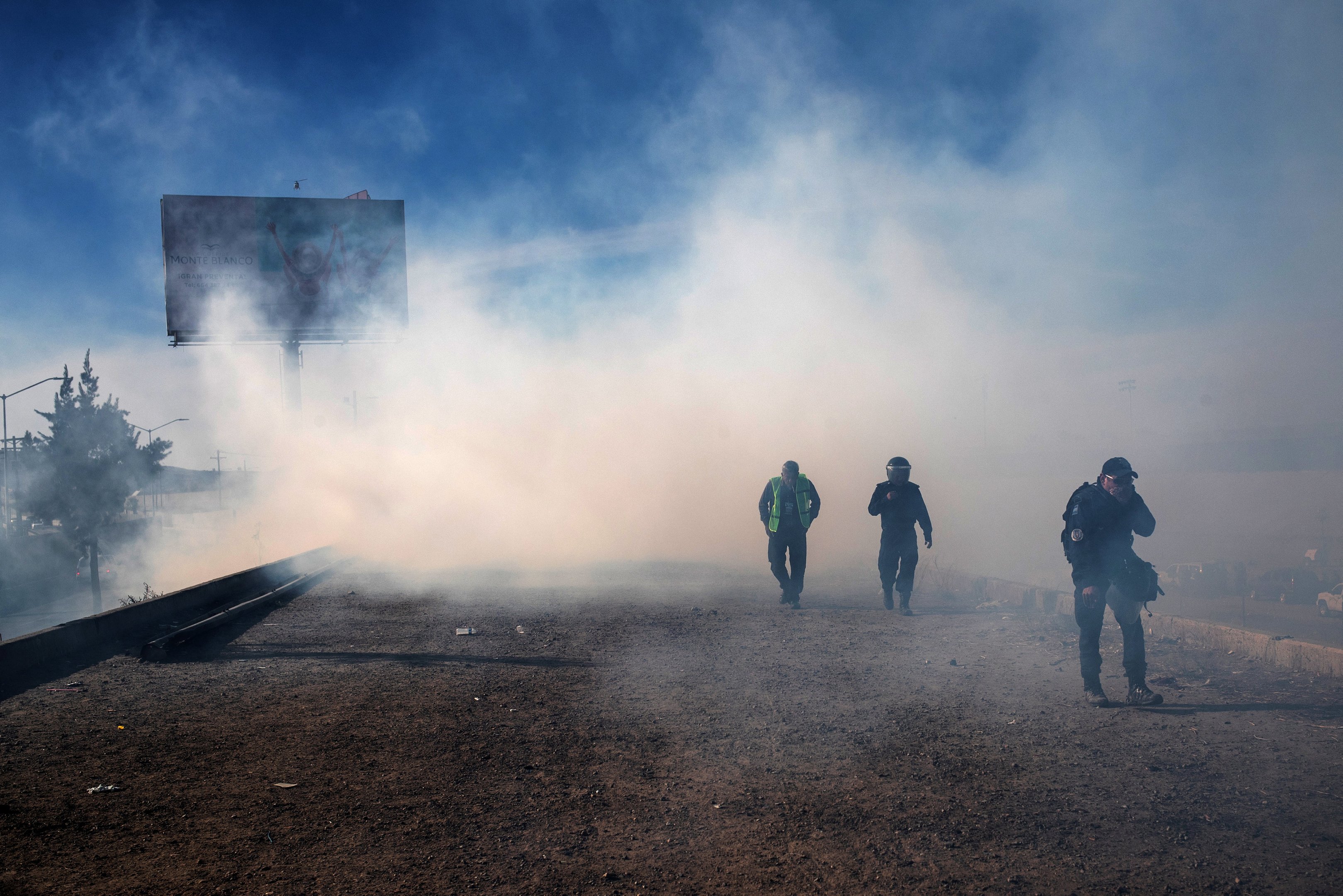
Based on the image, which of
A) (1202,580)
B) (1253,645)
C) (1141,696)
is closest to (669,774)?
(1141,696)

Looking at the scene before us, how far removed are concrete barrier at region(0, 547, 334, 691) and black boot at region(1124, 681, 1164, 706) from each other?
25.8 feet

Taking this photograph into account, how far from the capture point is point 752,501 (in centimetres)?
2181

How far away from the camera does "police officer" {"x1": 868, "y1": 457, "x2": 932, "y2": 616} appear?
339 inches

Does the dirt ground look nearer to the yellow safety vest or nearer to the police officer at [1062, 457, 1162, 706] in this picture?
the police officer at [1062, 457, 1162, 706]

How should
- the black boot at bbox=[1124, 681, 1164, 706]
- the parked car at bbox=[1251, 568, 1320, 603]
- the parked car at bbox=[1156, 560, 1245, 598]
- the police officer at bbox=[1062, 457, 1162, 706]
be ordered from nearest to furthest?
the black boot at bbox=[1124, 681, 1164, 706] < the police officer at bbox=[1062, 457, 1162, 706] < the parked car at bbox=[1251, 568, 1320, 603] < the parked car at bbox=[1156, 560, 1245, 598]

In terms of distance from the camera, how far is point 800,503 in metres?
9.19

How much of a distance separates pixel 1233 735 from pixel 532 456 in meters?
19.2

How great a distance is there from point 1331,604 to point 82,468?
33.0m

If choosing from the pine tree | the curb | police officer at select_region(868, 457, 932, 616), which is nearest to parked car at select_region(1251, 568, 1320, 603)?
the curb

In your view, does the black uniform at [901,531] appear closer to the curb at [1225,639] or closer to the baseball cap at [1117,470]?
the curb at [1225,639]

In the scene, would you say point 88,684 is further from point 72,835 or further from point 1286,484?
point 1286,484

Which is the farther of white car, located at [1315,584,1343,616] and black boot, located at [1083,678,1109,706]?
white car, located at [1315,584,1343,616]

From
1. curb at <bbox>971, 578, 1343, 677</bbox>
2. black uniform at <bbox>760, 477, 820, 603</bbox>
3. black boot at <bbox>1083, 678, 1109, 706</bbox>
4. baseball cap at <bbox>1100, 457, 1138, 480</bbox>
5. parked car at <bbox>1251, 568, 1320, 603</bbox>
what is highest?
baseball cap at <bbox>1100, 457, 1138, 480</bbox>

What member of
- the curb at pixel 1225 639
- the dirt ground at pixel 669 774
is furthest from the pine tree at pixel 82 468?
the curb at pixel 1225 639
